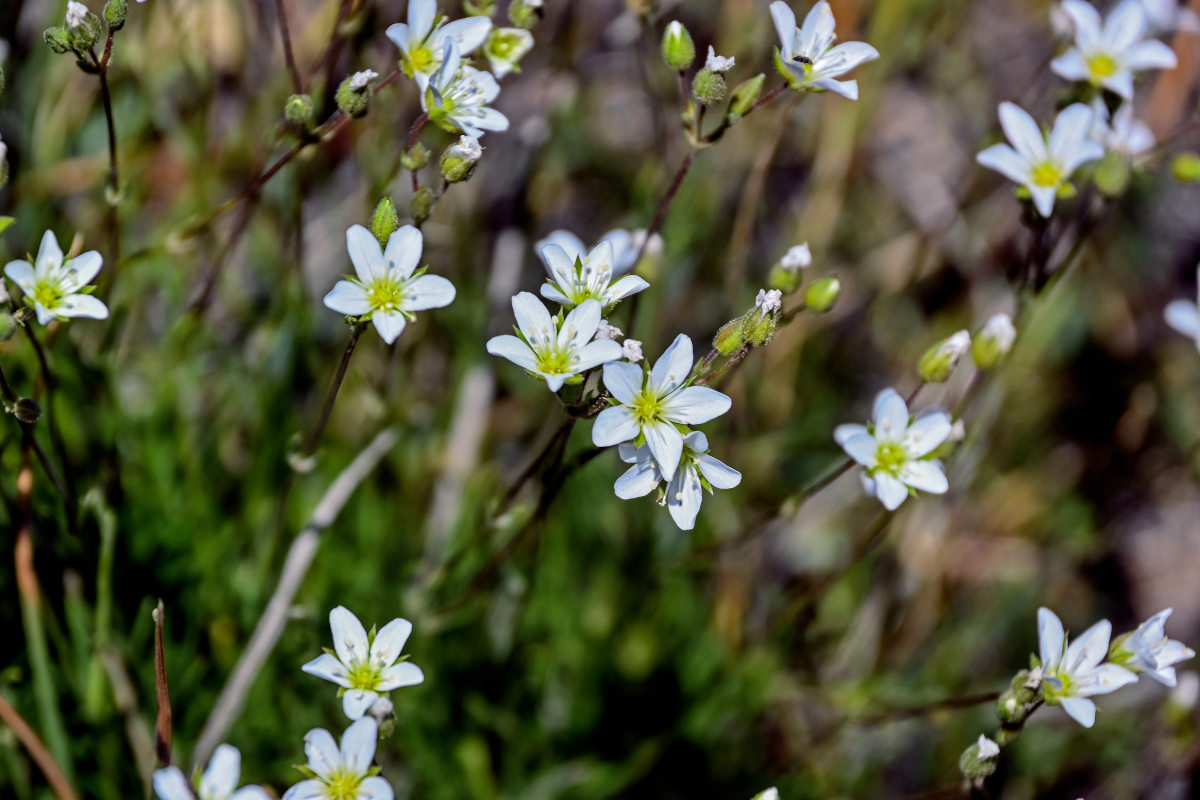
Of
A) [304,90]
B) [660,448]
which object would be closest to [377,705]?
[660,448]

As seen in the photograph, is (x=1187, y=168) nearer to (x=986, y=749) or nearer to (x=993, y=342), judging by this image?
(x=993, y=342)

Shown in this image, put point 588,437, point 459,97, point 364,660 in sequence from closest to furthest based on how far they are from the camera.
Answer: point 364,660 → point 459,97 → point 588,437

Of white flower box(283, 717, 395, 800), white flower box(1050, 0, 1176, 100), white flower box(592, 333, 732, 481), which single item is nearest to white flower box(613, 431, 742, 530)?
white flower box(592, 333, 732, 481)

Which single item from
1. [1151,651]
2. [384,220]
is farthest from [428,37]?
[1151,651]

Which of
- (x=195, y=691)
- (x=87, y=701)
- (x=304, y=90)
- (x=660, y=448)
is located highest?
(x=304, y=90)

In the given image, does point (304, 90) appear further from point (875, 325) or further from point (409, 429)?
point (875, 325)

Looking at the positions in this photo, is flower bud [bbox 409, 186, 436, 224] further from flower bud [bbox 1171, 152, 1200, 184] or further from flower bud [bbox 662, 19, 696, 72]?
flower bud [bbox 1171, 152, 1200, 184]
